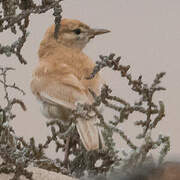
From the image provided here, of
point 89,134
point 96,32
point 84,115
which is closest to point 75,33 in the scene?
point 96,32

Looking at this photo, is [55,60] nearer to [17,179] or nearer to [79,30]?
[79,30]

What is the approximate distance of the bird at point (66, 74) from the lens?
354cm

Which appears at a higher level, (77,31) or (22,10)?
(77,31)

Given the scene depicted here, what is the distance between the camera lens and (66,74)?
148 inches

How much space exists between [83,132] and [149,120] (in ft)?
4.15

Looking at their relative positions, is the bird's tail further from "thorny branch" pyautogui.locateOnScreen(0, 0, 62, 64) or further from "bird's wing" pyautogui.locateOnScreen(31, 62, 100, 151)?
"thorny branch" pyautogui.locateOnScreen(0, 0, 62, 64)

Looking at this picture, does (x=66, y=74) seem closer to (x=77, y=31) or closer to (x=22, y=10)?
(x=77, y=31)

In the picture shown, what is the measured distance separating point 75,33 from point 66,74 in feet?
1.61

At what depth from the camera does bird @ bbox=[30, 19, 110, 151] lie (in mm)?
3545

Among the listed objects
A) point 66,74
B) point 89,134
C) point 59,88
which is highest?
point 66,74

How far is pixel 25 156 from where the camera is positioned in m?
1.53

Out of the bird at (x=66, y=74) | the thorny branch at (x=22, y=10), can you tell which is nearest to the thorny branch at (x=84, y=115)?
the thorny branch at (x=22, y=10)

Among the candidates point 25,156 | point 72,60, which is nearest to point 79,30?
point 72,60

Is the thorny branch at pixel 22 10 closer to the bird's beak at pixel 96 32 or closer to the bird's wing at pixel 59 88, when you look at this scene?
the bird's wing at pixel 59 88
